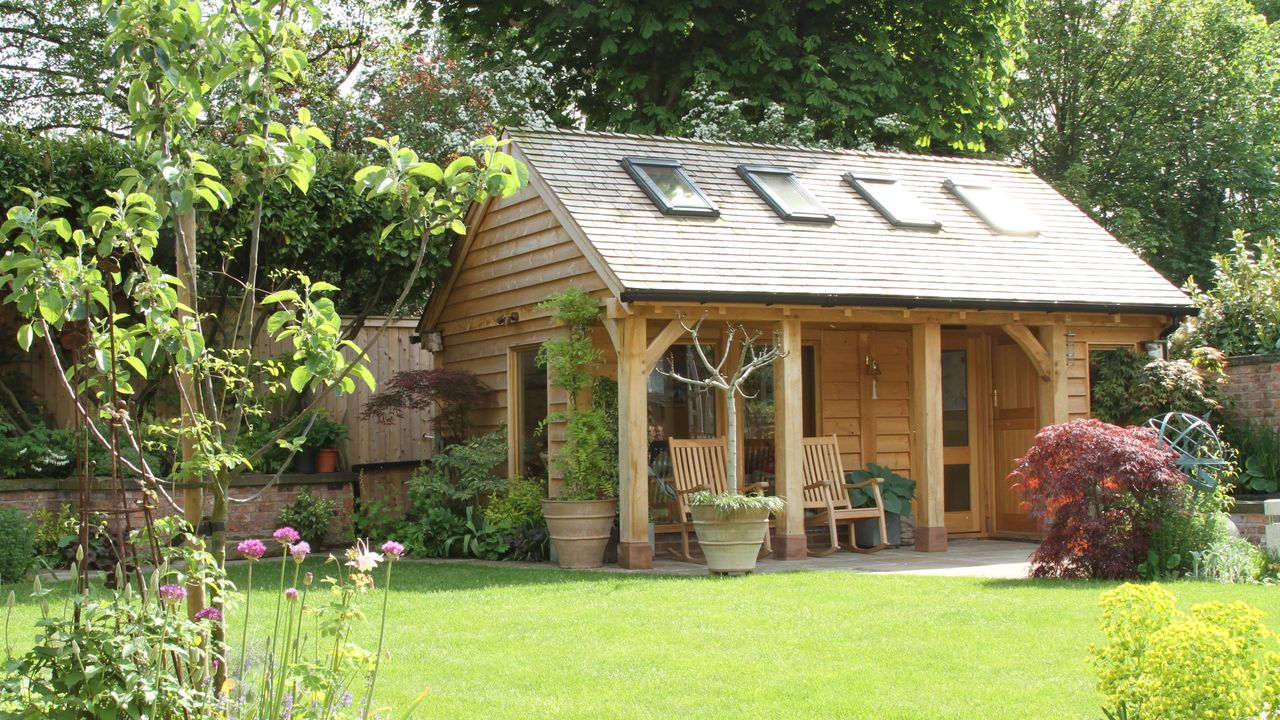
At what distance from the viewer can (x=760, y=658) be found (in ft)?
21.8

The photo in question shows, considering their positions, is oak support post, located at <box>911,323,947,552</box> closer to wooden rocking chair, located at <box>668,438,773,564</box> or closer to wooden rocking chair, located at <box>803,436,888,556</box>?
wooden rocking chair, located at <box>803,436,888,556</box>

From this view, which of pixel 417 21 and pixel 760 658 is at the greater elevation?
pixel 417 21

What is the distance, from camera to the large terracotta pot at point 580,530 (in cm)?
1140

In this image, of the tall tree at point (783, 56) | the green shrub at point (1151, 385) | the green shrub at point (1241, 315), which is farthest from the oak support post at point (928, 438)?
the tall tree at point (783, 56)

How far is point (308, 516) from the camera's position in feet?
45.2

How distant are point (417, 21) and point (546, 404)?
12281 mm

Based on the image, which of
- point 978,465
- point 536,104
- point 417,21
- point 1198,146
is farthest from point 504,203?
point 1198,146

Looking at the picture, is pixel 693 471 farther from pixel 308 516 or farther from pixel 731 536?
pixel 308 516

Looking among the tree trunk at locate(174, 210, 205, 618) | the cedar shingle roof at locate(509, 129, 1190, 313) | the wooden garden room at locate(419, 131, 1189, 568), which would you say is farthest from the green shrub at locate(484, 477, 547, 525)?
the tree trunk at locate(174, 210, 205, 618)

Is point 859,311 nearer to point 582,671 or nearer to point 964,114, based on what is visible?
point 582,671

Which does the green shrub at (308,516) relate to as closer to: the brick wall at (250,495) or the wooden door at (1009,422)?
the brick wall at (250,495)

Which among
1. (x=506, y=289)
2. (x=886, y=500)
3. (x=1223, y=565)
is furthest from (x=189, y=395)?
(x=886, y=500)

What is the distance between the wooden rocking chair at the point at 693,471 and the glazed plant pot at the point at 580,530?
2.68 feet

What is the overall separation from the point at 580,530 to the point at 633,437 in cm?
98
